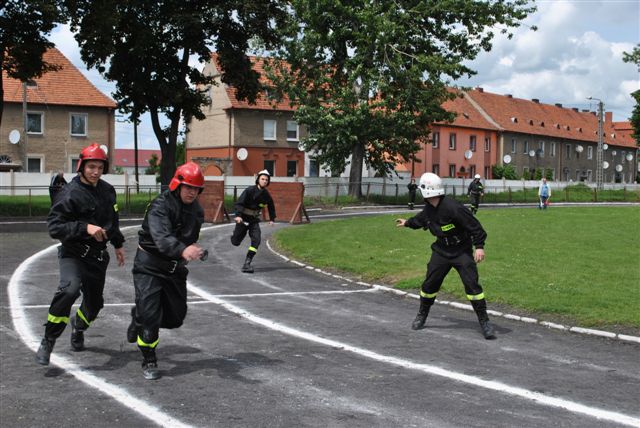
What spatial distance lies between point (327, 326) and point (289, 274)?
5.28 metres

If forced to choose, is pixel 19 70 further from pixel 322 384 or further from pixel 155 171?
pixel 155 171

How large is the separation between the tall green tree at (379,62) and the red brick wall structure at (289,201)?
13682 mm

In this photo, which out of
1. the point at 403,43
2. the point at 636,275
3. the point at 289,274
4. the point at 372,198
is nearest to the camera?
the point at 636,275

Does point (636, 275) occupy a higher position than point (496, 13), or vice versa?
point (496, 13)

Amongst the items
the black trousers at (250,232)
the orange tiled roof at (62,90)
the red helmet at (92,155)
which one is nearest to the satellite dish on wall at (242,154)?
the orange tiled roof at (62,90)

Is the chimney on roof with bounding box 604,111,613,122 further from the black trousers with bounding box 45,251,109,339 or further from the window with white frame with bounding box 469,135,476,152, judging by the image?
the black trousers with bounding box 45,251,109,339

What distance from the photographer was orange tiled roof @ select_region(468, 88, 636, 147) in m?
82.9

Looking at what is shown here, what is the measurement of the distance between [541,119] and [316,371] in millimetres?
88787

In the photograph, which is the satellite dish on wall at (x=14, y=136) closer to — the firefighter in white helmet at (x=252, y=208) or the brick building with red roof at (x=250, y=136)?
the brick building with red roof at (x=250, y=136)

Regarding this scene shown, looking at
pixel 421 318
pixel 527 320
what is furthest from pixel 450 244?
pixel 527 320

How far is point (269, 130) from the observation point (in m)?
62.5

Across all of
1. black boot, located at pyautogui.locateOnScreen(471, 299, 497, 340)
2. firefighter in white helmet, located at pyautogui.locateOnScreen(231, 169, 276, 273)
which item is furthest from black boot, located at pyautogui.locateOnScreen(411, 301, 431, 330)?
firefighter in white helmet, located at pyautogui.locateOnScreen(231, 169, 276, 273)

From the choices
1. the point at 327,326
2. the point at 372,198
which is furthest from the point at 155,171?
the point at 327,326

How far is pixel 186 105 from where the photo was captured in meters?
35.6
